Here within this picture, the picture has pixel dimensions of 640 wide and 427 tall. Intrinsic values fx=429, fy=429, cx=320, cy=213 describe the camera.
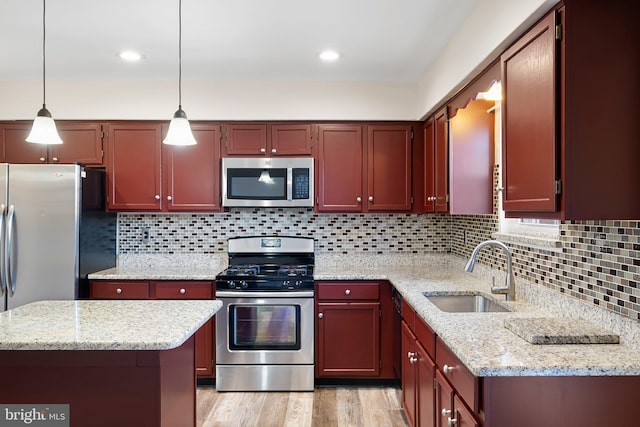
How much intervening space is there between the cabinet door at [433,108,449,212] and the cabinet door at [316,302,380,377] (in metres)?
0.89

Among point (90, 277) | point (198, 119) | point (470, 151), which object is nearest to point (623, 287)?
point (470, 151)

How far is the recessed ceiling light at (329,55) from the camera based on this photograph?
2.85 meters

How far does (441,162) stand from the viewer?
303 cm

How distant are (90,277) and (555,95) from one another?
315 cm

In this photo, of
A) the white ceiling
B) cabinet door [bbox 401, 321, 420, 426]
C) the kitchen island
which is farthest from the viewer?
cabinet door [bbox 401, 321, 420, 426]

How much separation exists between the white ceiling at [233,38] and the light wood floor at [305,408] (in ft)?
7.84

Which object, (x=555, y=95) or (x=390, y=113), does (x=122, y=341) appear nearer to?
(x=555, y=95)

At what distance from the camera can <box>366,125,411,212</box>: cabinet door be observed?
351 cm

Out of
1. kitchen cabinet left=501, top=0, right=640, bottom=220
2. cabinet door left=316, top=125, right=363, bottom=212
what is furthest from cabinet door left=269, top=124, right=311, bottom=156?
kitchen cabinet left=501, top=0, right=640, bottom=220

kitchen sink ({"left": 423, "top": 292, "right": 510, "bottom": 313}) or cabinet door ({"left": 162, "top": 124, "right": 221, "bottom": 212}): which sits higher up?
cabinet door ({"left": 162, "top": 124, "right": 221, "bottom": 212})

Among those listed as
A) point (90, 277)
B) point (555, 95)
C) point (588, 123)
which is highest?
point (555, 95)

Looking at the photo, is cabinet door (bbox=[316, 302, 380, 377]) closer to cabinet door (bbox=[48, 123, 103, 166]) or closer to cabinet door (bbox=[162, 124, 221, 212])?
cabinet door (bbox=[162, 124, 221, 212])

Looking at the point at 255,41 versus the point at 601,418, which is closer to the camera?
Result: the point at 601,418

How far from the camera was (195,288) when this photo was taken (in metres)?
3.20
